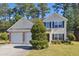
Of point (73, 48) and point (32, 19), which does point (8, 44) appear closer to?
point (32, 19)

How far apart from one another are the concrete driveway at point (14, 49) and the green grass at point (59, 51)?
416 mm

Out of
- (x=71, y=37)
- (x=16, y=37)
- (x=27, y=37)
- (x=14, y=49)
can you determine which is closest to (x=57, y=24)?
(x=71, y=37)

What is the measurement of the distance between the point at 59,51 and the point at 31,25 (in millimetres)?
2122

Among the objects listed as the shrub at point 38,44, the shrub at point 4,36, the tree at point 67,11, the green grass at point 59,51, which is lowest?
the green grass at point 59,51

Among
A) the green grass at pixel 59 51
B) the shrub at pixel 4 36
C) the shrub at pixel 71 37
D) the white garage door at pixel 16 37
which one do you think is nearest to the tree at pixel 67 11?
the shrub at pixel 71 37

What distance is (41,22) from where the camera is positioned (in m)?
23.5

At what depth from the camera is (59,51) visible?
74.5 feet

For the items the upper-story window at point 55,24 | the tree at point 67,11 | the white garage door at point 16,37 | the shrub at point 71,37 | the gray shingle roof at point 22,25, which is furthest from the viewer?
the upper-story window at point 55,24

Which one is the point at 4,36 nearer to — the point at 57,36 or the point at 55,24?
the point at 57,36

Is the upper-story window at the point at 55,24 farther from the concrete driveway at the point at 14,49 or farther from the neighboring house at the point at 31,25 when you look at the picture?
the concrete driveway at the point at 14,49

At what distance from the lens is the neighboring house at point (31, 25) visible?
23516mm

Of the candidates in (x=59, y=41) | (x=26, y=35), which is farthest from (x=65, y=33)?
(x=26, y=35)

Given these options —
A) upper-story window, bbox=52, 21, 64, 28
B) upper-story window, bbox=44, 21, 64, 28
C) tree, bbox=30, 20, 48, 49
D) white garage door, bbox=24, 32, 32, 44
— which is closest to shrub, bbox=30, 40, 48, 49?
tree, bbox=30, 20, 48, 49

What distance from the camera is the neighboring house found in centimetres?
2352
